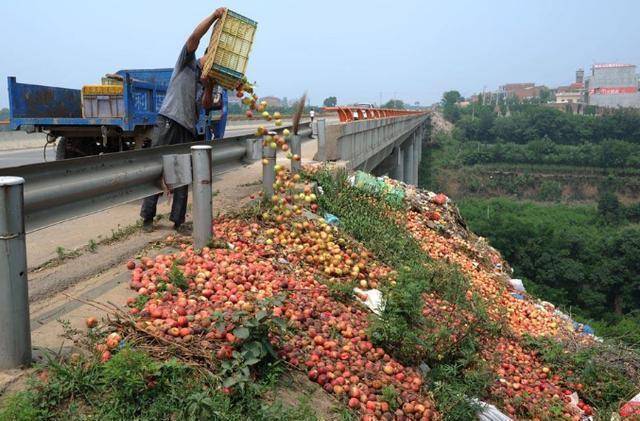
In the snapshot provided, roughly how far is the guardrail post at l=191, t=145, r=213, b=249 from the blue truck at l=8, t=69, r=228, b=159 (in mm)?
3468

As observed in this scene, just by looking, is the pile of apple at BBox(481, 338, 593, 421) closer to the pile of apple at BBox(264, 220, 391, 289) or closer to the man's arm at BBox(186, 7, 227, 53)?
the pile of apple at BBox(264, 220, 391, 289)

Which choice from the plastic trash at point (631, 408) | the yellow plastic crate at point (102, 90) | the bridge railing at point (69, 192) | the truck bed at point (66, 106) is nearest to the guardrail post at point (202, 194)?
the bridge railing at point (69, 192)

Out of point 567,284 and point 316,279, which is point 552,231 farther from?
point 316,279

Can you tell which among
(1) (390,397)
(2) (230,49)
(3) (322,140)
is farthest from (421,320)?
(3) (322,140)

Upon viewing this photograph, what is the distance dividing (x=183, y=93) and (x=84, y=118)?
11.3 feet

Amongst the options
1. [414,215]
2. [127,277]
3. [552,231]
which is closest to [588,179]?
[552,231]

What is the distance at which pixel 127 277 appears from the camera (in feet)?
12.6

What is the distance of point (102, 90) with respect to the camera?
8.21 metres

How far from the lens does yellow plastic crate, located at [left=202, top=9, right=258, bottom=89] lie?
529cm

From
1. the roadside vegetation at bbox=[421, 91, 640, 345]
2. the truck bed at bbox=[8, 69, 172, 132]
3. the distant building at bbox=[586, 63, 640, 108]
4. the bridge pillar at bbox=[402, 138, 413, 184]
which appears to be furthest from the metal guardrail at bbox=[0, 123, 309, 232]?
the distant building at bbox=[586, 63, 640, 108]

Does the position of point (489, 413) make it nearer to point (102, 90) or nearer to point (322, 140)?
point (322, 140)

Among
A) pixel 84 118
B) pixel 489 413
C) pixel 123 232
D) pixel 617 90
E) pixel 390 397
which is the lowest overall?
pixel 489 413

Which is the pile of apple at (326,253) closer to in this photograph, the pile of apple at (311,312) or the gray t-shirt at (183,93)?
the pile of apple at (311,312)

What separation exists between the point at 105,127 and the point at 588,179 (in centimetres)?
8584
